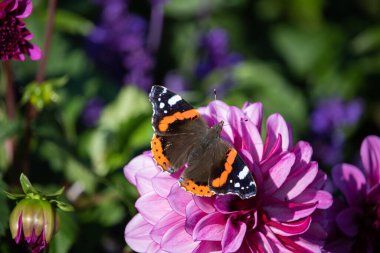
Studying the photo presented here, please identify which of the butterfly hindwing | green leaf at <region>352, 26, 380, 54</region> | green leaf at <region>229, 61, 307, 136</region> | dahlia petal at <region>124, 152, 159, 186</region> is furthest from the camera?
green leaf at <region>352, 26, 380, 54</region>

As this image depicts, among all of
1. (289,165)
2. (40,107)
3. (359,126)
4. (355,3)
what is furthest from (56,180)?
(355,3)

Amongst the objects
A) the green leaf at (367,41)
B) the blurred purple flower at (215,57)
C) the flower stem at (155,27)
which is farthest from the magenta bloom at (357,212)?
the green leaf at (367,41)

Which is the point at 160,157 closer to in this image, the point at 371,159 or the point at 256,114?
the point at 256,114

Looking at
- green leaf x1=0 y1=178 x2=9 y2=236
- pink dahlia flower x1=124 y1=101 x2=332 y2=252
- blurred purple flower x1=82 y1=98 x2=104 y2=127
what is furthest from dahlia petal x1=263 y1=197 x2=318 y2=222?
blurred purple flower x1=82 y1=98 x2=104 y2=127

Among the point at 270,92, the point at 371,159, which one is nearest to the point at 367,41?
the point at 270,92

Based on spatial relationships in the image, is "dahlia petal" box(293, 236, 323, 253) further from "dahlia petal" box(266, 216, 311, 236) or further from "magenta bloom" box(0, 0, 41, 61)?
"magenta bloom" box(0, 0, 41, 61)

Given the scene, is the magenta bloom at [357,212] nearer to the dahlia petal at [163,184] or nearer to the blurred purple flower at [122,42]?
the dahlia petal at [163,184]
